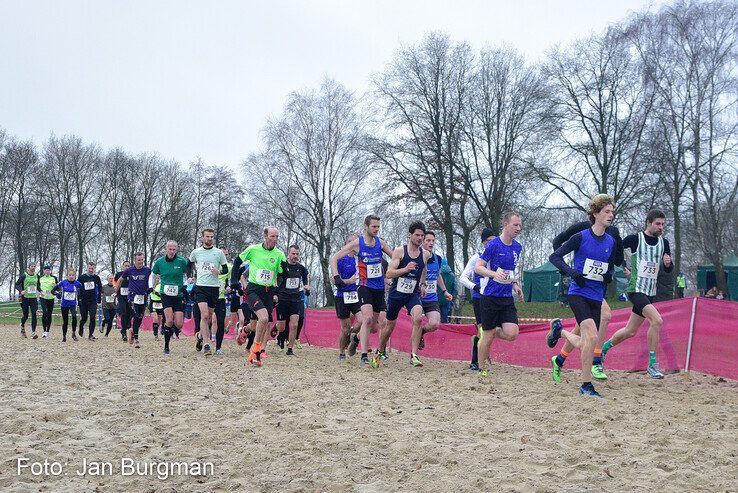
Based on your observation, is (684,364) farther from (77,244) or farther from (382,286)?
(77,244)

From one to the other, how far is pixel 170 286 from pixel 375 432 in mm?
8242

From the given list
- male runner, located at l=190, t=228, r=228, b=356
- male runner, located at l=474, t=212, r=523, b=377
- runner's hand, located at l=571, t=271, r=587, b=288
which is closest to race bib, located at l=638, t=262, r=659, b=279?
male runner, located at l=474, t=212, r=523, b=377

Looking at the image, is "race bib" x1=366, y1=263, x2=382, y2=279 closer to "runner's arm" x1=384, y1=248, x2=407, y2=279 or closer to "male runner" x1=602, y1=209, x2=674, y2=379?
"runner's arm" x1=384, y1=248, x2=407, y2=279

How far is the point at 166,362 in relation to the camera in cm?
1025

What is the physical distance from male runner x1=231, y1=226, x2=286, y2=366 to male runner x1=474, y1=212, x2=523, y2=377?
3.41 meters

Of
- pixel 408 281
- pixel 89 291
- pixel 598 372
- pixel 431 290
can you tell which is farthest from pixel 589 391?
pixel 89 291

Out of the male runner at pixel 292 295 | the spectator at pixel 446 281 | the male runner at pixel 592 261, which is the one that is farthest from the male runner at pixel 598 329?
the male runner at pixel 292 295

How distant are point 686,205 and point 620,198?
9.46ft

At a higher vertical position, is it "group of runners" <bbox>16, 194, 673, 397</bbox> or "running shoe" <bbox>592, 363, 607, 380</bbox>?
"group of runners" <bbox>16, 194, 673, 397</bbox>

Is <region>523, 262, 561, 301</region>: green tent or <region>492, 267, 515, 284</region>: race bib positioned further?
<region>523, 262, 561, 301</region>: green tent

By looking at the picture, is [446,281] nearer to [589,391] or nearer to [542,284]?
[589,391]

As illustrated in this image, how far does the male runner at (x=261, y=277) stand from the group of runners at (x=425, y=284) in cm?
2

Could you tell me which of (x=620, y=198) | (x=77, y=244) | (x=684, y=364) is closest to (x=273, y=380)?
(x=684, y=364)

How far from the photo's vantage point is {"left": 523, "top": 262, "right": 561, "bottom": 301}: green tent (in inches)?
1448
